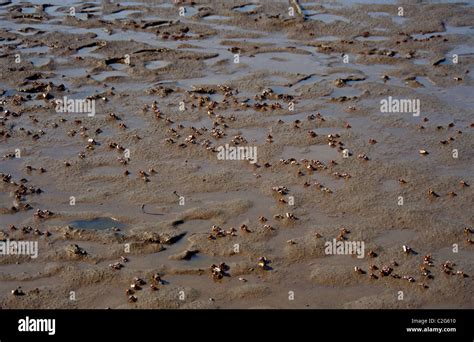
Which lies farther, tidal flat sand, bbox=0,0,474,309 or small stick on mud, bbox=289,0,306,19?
small stick on mud, bbox=289,0,306,19

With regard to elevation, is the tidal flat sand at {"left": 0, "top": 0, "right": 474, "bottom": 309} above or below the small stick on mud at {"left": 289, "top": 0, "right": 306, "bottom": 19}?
below

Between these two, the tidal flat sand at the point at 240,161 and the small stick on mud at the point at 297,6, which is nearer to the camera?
the tidal flat sand at the point at 240,161

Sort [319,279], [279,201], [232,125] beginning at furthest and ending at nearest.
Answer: [232,125]
[279,201]
[319,279]

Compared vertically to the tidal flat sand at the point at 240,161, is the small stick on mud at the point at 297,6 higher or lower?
higher

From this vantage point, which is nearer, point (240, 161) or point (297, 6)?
point (240, 161)

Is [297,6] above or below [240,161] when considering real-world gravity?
above
